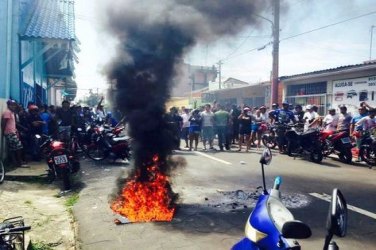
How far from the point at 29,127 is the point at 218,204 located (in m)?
6.37

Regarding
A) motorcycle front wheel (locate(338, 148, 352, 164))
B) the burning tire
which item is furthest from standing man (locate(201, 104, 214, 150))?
motorcycle front wheel (locate(338, 148, 352, 164))

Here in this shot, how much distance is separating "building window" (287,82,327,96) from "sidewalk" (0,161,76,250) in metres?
12.3

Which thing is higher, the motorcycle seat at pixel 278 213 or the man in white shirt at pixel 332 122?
the man in white shirt at pixel 332 122

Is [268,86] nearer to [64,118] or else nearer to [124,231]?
[64,118]

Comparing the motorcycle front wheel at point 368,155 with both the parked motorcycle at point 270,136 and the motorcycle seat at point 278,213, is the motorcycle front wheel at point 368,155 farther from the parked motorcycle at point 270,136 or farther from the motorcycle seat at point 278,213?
the motorcycle seat at point 278,213

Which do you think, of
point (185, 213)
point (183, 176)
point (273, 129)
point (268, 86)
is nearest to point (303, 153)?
point (273, 129)

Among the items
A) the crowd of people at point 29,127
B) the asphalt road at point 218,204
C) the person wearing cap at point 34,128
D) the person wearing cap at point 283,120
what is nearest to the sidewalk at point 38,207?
the asphalt road at point 218,204

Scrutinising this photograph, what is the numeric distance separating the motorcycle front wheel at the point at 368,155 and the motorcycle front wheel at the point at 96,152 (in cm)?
735

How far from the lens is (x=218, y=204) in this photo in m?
5.73

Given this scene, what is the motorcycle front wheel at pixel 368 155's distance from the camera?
31.4ft

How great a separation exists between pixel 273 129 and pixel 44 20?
29.7 feet

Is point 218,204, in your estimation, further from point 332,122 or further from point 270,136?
point 270,136

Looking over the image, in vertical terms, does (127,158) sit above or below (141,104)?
below

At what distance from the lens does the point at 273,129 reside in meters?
13.0
